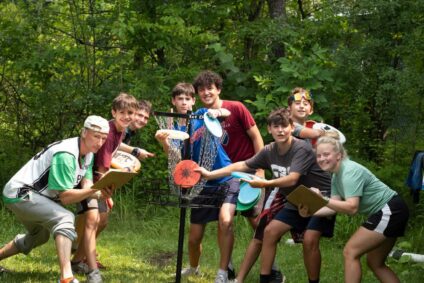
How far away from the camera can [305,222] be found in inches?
230

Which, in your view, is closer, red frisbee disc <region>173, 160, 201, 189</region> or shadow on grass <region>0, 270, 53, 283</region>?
red frisbee disc <region>173, 160, 201, 189</region>

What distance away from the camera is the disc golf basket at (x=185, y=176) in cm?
546

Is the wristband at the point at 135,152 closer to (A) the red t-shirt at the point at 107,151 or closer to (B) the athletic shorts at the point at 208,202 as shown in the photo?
(A) the red t-shirt at the point at 107,151

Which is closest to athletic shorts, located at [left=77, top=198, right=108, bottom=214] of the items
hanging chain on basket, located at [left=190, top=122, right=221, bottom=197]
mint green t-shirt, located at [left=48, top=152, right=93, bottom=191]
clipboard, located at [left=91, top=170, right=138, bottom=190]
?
mint green t-shirt, located at [left=48, top=152, right=93, bottom=191]

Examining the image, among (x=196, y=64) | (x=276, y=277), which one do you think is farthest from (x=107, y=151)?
(x=196, y=64)

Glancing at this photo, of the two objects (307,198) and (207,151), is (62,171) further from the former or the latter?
(307,198)

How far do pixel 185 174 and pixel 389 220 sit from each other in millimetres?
1571

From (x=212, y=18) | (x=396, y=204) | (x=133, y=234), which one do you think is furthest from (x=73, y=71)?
(x=396, y=204)

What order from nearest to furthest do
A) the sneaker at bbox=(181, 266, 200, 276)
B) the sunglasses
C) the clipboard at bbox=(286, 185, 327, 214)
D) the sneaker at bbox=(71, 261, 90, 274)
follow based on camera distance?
the clipboard at bbox=(286, 185, 327, 214) → the sunglasses → the sneaker at bbox=(71, 261, 90, 274) → the sneaker at bbox=(181, 266, 200, 276)

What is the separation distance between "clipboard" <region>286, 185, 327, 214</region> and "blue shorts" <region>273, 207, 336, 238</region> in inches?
27.5

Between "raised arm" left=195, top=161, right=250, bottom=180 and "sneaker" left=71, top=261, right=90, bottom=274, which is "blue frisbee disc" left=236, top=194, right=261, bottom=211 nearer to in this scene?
"raised arm" left=195, top=161, right=250, bottom=180

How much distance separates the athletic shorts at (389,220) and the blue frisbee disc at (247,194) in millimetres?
1150

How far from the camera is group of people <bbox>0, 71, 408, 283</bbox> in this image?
5.17 m

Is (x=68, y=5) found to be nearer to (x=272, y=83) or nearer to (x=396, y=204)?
(x=272, y=83)
